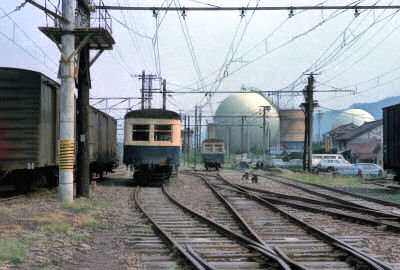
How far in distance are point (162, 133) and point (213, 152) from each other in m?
19.0

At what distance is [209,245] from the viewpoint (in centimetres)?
696

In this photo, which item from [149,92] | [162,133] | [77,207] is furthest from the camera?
[149,92]

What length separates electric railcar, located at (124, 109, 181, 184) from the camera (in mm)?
18219

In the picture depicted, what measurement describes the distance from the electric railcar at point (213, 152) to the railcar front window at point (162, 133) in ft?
61.5

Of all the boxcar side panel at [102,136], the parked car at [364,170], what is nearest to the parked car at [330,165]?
the parked car at [364,170]

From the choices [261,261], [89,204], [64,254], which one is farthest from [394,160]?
[64,254]

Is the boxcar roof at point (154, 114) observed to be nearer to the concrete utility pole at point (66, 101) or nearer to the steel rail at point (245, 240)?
the concrete utility pole at point (66, 101)

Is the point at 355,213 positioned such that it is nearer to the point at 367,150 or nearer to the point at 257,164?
the point at 257,164

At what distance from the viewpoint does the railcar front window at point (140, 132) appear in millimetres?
18547

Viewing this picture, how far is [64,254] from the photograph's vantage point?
6.30m

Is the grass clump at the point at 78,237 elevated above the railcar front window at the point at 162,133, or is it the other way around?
the railcar front window at the point at 162,133

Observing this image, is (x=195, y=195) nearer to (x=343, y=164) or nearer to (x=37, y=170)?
(x=37, y=170)

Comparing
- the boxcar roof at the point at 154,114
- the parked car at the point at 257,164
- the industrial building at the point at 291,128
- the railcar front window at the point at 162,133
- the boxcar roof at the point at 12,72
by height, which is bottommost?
the parked car at the point at 257,164

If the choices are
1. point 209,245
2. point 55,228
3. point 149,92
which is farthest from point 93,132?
point 149,92
